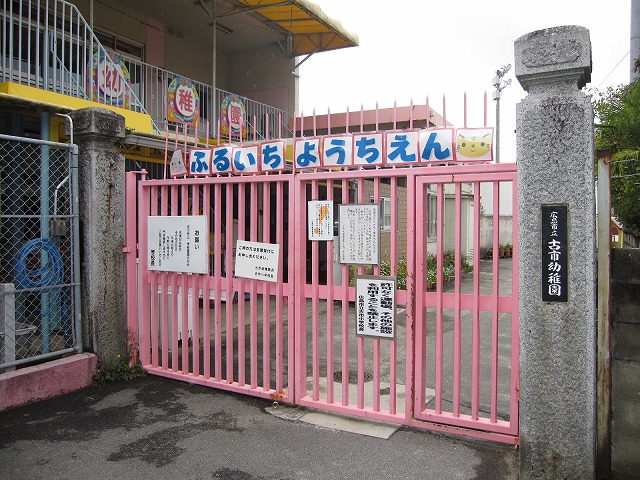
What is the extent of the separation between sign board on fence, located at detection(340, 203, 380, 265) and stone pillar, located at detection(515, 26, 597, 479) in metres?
1.42

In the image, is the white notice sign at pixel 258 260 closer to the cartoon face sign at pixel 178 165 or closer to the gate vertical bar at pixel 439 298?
the cartoon face sign at pixel 178 165

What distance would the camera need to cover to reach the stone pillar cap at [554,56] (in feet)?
10.9

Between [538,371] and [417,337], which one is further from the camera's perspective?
[417,337]

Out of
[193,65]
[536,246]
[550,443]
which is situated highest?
[193,65]

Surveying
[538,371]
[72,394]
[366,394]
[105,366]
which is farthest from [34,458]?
[538,371]

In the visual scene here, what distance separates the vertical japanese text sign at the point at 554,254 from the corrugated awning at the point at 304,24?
350 inches

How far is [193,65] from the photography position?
13.1 m

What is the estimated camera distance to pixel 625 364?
11.3ft

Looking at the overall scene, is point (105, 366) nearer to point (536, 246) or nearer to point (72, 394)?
point (72, 394)

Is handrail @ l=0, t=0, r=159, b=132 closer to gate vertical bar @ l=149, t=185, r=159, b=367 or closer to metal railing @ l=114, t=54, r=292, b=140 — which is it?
metal railing @ l=114, t=54, r=292, b=140

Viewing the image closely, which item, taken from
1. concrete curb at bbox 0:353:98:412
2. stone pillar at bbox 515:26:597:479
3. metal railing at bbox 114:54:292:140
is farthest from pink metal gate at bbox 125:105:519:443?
metal railing at bbox 114:54:292:140

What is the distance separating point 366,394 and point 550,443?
94.5 inches

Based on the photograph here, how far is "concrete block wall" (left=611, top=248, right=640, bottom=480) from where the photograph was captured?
3.43m

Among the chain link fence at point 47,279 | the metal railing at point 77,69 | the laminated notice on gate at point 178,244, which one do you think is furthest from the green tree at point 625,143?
the metal railing at point 77,69
